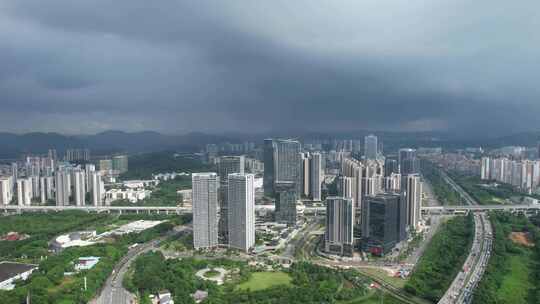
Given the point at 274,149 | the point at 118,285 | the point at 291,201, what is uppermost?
the point at 274,149

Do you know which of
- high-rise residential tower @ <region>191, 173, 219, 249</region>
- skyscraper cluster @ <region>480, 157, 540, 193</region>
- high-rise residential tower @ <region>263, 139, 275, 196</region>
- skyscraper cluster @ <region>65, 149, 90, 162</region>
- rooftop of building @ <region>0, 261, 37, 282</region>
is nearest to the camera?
rooftop of building @ <region>0, 261, 37, 282</region>

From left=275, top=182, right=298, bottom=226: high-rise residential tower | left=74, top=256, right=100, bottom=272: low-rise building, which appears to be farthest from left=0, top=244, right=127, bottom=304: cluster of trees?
left=275, top=182, right=298, bottom=226: high-rise residential tower

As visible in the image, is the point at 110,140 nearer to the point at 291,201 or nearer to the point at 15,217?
the point at 15,217

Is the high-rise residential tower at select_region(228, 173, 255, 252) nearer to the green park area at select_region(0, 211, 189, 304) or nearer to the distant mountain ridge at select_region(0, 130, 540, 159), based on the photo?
the green park area at select_region(0, 211, 189, 304)

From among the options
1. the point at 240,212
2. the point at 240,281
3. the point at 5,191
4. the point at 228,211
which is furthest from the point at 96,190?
the point at 240,281

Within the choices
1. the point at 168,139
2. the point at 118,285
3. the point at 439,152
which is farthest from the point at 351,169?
the point at 168,139
